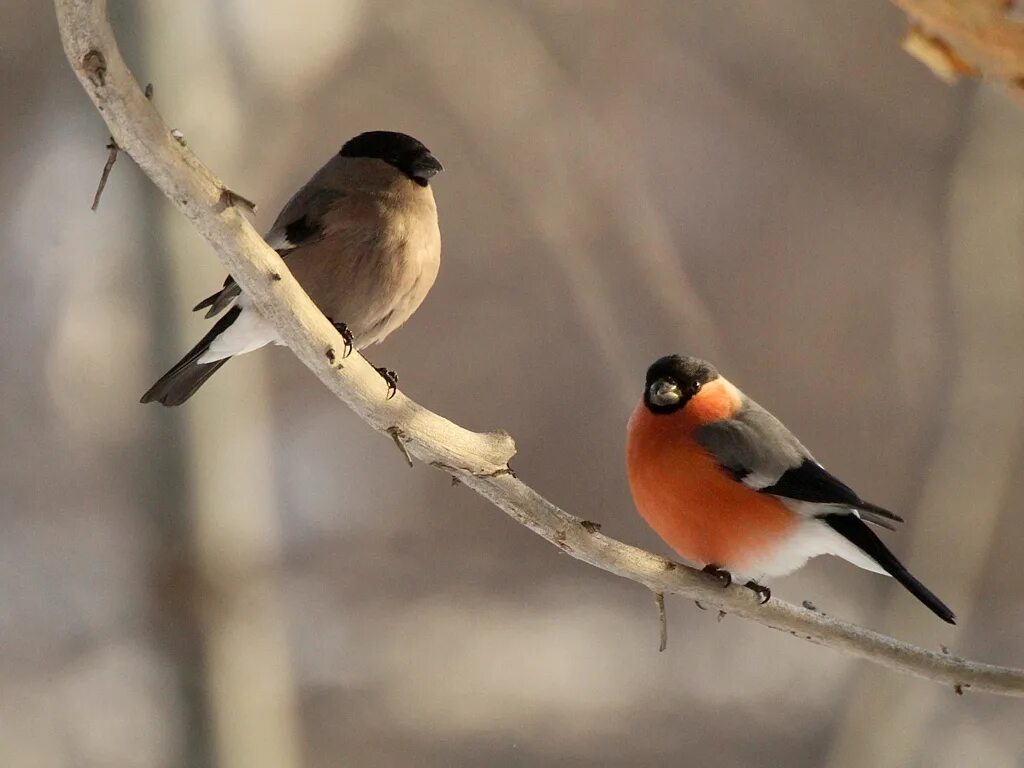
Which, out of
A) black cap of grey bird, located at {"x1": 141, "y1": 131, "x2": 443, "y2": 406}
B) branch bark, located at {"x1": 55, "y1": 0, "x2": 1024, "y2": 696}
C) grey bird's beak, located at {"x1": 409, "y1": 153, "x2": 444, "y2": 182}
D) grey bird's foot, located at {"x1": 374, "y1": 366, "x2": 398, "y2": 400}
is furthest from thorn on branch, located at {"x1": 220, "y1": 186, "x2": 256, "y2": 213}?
grey bird's beak, located at {"x1": 409, "y1": 153, "x2": 444, "y2": 182}

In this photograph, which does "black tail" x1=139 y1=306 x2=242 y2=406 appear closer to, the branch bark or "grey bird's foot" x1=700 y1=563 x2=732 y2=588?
the branch bark

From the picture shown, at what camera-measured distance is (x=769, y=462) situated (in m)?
1.49

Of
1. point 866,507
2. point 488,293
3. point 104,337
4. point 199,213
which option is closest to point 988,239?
point 488,293

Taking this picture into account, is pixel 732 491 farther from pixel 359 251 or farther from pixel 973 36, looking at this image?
pixel 973 36

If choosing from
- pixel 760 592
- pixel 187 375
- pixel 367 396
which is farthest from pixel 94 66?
pixel 760 592

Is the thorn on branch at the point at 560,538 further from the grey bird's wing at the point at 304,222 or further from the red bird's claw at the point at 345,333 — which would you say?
the grey bird's wing at the point at 304,222

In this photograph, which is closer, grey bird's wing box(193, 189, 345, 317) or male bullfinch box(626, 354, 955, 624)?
grey bird's wing box(193, 189, 345, 317)

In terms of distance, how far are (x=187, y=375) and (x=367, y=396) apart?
0.54m

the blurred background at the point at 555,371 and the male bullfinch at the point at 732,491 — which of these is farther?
the blurred background at the point at 555,371

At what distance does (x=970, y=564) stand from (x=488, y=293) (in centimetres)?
163

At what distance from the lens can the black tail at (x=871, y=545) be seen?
132cm

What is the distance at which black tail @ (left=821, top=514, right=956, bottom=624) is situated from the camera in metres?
1.32

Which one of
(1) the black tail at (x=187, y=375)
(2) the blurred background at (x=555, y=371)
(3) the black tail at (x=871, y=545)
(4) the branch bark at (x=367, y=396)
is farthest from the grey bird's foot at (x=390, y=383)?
(2) the blurred background at (x=555, y=371)

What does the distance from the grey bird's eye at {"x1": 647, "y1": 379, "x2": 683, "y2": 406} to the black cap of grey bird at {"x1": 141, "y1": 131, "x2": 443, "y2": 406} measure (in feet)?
1.21
